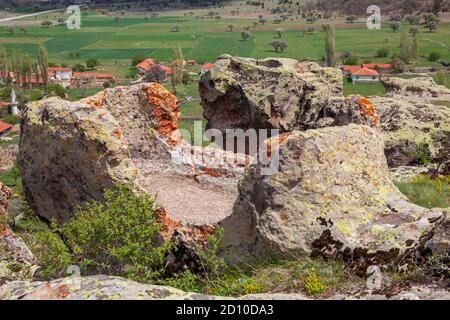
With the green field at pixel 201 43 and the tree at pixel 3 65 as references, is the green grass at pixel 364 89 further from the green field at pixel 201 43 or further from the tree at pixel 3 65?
the tree at pixel 3 65

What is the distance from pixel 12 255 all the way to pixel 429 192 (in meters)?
8.92

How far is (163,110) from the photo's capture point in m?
14.8

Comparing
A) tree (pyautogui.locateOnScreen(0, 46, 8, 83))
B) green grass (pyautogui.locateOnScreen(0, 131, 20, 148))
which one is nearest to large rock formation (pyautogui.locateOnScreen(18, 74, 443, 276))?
green grass (pyautogui.locateOnScreen(0, 131, 20, 148))

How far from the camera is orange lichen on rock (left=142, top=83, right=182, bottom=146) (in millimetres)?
14758

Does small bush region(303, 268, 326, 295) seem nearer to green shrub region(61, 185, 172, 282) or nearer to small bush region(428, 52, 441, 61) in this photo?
green shrub region(61, 185, 172, 282)

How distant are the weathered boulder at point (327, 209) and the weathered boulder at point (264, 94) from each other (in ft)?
32.4

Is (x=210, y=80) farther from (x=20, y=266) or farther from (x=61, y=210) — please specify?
(x=20, y=266)

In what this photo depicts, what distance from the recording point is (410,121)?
18812mm

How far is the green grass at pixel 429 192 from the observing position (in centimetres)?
1116

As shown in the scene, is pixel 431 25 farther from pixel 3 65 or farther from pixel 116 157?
pixel 116 157

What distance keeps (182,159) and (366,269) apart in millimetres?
8239
